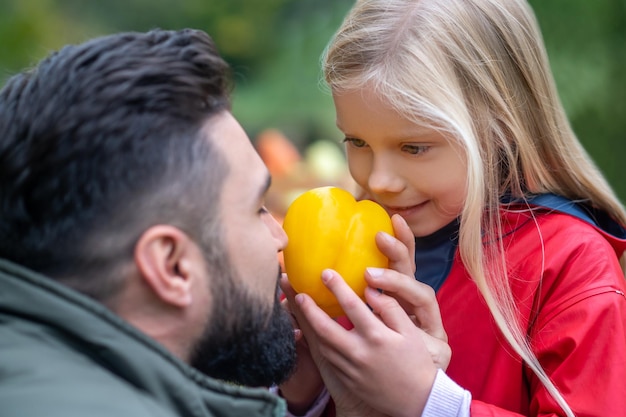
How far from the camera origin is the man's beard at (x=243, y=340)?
1.78 meters

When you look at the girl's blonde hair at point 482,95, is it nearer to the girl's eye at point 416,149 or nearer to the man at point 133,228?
the girl's eye at point 416,149

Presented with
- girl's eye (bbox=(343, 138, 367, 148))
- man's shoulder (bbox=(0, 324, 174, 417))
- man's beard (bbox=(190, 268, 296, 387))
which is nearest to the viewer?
man's shoulder (bbox=(0, 324, 174, 417))

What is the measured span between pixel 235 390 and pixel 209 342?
18 cm

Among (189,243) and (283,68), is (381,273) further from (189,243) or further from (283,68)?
(283,68)

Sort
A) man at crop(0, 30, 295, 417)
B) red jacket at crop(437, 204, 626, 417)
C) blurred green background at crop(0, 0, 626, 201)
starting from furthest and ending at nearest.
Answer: blurred green background at crop(0, 0, 626, 201)
red jacket at crop(437, 204, 626, 417)
man at crop(0, 30, 295, 417)

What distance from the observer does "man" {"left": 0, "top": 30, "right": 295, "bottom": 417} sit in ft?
4.98

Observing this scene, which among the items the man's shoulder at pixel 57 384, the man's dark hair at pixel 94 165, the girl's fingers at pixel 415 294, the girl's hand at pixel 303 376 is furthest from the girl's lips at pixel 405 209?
the man's shoulder at pixel 57 384

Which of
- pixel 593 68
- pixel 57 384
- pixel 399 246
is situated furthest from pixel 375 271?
pixel 593 68

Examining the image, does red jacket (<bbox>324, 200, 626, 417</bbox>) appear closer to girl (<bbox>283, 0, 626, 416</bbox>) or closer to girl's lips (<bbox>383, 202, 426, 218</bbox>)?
girl (<bbox>283, 0, 626, 416</bbox>)

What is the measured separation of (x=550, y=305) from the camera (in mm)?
2004

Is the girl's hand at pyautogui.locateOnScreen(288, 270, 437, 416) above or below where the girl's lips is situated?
below

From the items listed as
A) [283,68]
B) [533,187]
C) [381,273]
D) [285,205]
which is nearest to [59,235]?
[381,273]

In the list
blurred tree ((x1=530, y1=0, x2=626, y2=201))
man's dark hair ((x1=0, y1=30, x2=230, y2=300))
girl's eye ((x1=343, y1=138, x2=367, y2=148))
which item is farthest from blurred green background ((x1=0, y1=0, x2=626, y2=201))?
man's dark hair ((x1=0, y1=30, x2=230, y2=300))

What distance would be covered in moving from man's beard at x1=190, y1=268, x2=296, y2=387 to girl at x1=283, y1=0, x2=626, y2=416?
0.13m
